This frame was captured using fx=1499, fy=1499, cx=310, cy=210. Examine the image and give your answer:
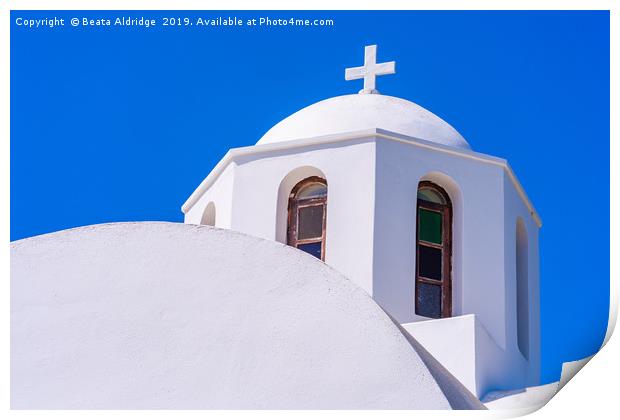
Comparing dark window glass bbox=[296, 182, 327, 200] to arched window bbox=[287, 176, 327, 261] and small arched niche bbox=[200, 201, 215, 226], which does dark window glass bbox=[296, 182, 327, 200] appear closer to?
arched window bbox=[287, 176, 327, 261]

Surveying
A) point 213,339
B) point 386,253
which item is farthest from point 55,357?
point 386,253

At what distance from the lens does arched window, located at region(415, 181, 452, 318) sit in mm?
11047

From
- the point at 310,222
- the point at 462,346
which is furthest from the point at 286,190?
the point at 462,346

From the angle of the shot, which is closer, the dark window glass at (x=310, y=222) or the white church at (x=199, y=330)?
the white church at (x=199, y=330)

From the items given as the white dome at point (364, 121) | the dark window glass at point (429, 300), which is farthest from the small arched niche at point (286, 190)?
the dark window glass at point (429, 300)

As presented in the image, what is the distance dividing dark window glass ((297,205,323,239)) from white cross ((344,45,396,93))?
1.66 meters

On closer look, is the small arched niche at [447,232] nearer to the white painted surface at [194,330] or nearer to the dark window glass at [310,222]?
the dark window glass at [310,222]

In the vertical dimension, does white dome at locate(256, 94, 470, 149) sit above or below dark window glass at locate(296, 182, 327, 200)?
above

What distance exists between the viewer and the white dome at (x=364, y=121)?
11.7 m

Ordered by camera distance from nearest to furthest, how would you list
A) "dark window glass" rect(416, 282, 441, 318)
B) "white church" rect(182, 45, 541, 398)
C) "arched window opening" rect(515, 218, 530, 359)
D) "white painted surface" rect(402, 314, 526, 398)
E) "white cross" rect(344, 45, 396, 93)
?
1. "white painted surface" rect(402, 314, 526, 398)
2. "white church" rect(182, 45, 541, 398)
3. "dark window glass" rect(416, 282, 441, 318)
4. "arched window opening" rect(515, 218, 530, 359)
5. "white cross" rect(344, 45, 396, 93)

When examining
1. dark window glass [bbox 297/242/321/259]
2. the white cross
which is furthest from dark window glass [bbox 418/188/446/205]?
the white cross

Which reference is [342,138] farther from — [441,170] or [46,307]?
[46,307]

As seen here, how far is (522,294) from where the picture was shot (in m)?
11.9

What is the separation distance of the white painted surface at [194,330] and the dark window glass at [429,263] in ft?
12.9
